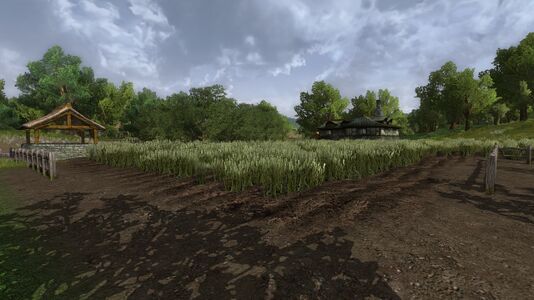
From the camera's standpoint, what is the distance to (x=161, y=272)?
4.19 meters

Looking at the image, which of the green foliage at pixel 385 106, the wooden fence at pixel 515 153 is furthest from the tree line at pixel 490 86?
the wooden fence at pixel 515 153

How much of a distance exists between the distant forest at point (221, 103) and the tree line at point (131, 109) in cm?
10

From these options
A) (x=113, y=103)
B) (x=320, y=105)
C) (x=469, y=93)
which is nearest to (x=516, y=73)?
(x=469, y=93)

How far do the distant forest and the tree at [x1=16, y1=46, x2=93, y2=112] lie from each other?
111mm

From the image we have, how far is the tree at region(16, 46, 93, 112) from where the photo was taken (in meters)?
43.7

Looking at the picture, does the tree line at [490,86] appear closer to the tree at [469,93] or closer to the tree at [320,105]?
the tree at [469,93]

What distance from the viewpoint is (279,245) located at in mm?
4895

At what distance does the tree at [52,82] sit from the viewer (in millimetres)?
43719

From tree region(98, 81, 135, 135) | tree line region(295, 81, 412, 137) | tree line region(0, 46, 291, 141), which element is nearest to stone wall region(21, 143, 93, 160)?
tree line region(0, 46, 291, 141)

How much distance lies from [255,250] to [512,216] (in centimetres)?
578

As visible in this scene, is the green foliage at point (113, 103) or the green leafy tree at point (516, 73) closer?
the green leafy tree at point (516, 73)

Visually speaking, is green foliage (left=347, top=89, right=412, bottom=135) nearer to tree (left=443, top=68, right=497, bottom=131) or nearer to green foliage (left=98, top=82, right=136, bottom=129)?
tree (left=443, top=68, right=497, bottom=131)

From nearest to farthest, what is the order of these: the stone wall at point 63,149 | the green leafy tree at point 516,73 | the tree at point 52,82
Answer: the stone wall at point 63,149, the tree at point 52,82, the green leafy tree at point 516,73

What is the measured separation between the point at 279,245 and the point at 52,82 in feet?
169
